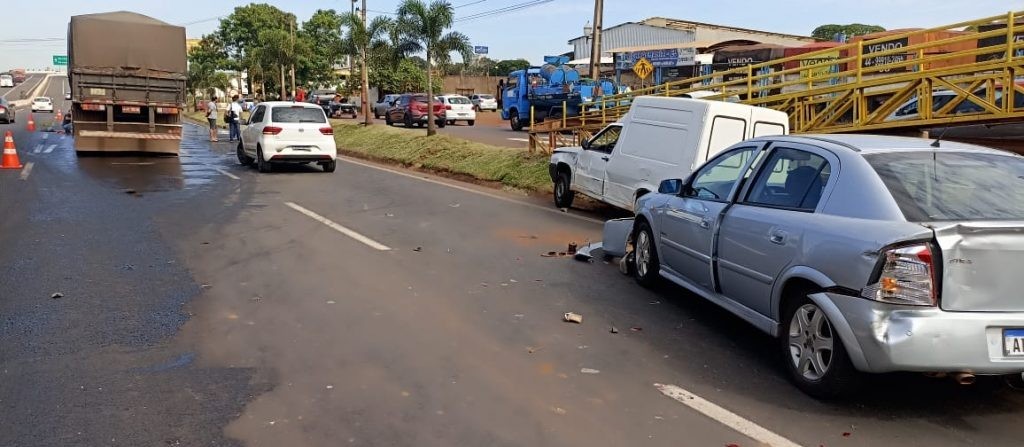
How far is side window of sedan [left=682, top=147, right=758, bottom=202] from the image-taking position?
614 centimetres

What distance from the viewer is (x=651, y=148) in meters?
10.3

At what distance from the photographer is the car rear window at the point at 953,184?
441 cm

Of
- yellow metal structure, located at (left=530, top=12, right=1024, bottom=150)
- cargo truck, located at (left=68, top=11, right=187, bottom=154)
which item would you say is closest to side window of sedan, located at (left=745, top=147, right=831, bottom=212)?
yellow metal structure, located at (left=530, top=12, right=1024, bottom=150)

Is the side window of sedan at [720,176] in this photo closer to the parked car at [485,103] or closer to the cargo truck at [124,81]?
the cargo truck at [124,81]

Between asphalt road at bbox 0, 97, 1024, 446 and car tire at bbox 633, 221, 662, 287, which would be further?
car tire at bbox 633, 221, 662, 287

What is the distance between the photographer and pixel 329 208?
12.4 m

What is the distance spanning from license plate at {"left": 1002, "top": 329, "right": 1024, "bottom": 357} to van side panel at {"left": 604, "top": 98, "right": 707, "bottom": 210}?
543 cm

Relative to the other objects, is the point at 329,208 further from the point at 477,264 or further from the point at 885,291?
the point at 885,291

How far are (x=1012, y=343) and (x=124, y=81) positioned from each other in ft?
68.4

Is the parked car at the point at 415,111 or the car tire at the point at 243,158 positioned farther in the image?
the parked car at the point at 415,111

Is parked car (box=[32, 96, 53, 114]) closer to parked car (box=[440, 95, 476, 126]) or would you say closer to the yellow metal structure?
parked car (box=[440, 95, 476, 126])

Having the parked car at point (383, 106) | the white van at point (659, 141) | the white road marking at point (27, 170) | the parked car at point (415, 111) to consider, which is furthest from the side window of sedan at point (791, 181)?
the parked car at point (383, 106)

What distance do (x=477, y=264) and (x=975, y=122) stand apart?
726 cm

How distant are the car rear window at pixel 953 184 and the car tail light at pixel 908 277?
0.84 feet
